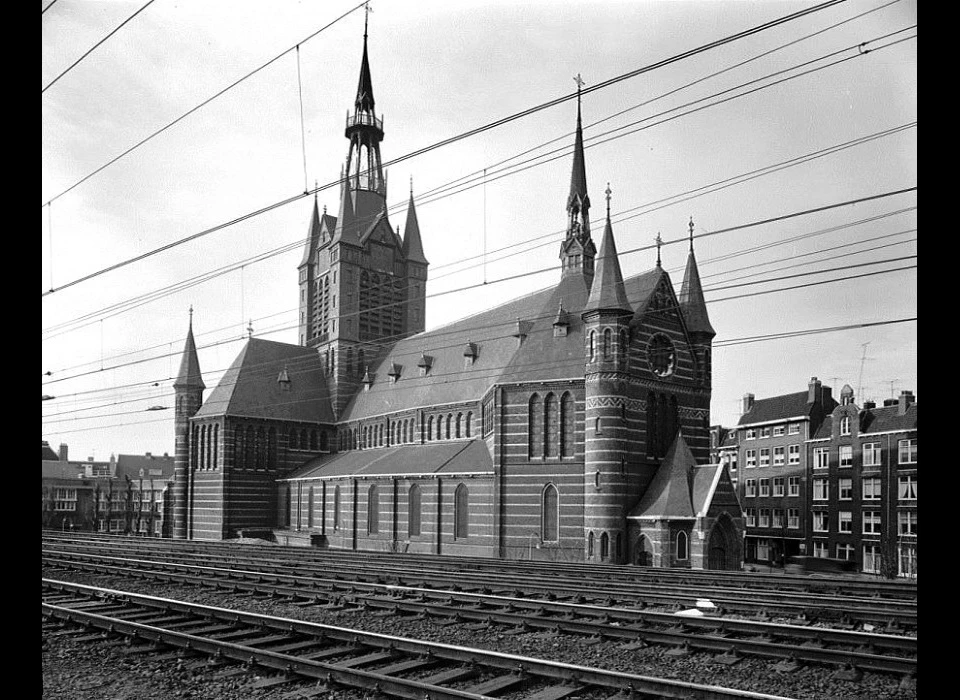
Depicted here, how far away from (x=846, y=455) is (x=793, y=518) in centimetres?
655

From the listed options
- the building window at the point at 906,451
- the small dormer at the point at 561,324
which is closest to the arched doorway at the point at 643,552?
the small dormer at the point at 561,324

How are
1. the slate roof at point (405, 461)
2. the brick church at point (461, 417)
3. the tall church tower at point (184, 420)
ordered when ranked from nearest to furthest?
the brick church at point (461, 417) → the slate roof at point (405, 461) → the tall church tower at point (184, 420)

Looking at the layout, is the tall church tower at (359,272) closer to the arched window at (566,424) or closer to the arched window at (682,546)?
the arched window at (566,424)

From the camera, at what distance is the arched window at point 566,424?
42875 millimetres

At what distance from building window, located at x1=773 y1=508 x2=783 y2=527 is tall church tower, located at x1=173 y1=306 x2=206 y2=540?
152 ft

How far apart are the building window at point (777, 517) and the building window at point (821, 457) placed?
15.0ft

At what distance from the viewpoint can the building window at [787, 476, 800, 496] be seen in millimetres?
55594

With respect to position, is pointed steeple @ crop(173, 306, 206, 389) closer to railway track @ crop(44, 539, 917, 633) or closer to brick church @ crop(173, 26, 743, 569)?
brick church @ crop(173, 26, 743, 569)

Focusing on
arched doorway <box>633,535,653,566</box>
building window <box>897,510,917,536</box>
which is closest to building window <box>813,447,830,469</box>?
building window <box>897,510,917,536</box>

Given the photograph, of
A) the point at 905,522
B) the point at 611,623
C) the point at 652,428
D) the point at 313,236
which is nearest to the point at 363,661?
the point at 611,623
